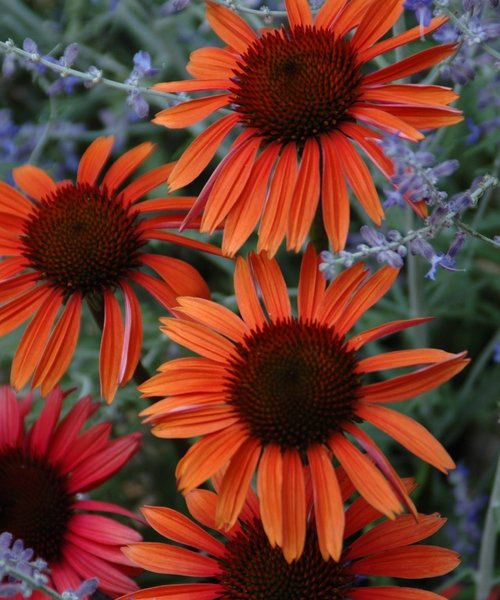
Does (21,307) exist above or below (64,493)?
above

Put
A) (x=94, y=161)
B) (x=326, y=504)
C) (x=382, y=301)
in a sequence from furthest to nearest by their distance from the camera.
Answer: (x=382, y=301) < (x=94, y=161) < (x=326, y=504)

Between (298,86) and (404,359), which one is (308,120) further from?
(404,359)

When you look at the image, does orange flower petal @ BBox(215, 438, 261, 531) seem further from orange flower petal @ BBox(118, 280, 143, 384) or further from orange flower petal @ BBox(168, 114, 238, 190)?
orange flower petal @ BBox(168, 114, 238, 190)

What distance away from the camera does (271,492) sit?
1.35 metres

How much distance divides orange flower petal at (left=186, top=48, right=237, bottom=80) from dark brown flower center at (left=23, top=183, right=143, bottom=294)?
26cm

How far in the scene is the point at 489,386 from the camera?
8.42ft

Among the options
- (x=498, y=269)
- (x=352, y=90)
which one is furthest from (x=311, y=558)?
(x=498, y=269)

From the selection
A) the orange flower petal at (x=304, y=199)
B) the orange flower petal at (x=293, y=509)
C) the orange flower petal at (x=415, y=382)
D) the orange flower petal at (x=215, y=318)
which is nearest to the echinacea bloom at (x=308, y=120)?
the orange flower petal at (x=304, y=199)

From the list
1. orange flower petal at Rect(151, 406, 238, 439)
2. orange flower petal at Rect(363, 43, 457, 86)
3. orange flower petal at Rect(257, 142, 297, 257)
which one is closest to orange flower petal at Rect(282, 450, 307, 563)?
orange flower petal at Rect(151, 406, 238, 439)

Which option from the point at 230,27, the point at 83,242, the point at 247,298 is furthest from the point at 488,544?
the point at 230,27

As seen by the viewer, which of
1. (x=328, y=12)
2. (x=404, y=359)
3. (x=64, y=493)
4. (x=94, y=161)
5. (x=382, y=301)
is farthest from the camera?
(x=382, y=301)

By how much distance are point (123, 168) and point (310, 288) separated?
1.59 ft

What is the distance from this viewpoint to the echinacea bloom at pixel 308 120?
150 centimetres

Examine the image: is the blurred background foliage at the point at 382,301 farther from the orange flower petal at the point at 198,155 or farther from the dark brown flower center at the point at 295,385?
the dark brown flower center at the point at 295,385
